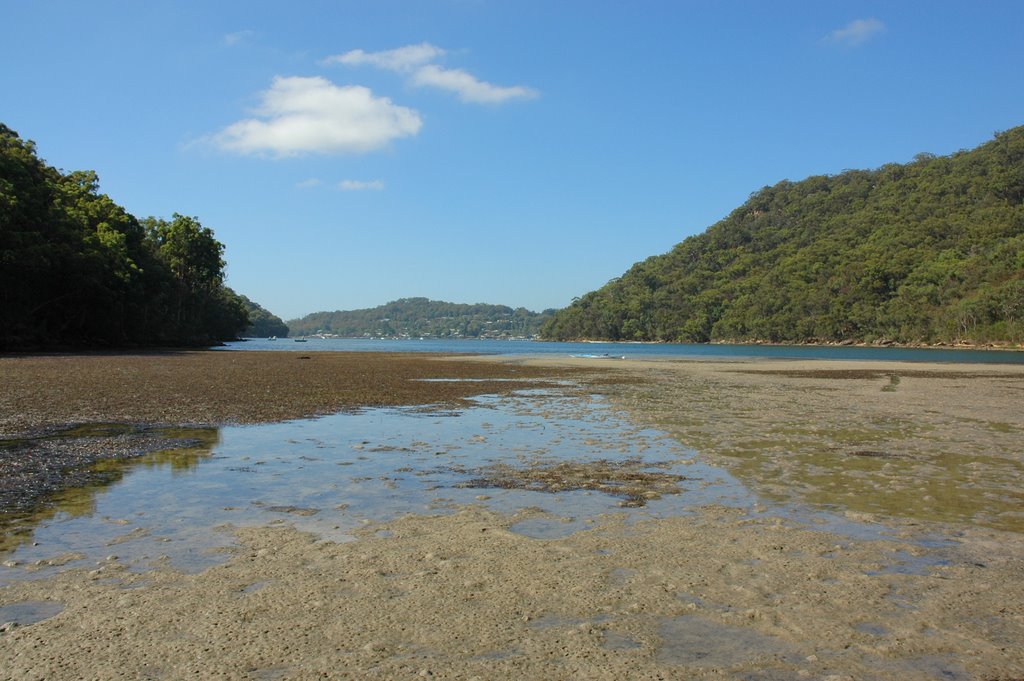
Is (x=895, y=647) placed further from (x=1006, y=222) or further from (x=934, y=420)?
(x=1006, y=222)

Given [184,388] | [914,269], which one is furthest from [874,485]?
[914,269]

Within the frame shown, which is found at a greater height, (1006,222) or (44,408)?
(1006,222)

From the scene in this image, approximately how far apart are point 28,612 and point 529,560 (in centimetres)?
392

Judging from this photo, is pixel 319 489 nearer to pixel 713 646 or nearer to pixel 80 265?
pixel 713 646

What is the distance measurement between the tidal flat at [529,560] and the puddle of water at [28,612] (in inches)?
0.9

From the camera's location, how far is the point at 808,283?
183 metres

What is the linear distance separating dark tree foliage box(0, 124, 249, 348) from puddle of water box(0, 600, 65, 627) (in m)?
60.5

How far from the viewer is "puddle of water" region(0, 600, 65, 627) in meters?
4.84

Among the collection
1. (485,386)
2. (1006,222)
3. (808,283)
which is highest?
(1006,222)

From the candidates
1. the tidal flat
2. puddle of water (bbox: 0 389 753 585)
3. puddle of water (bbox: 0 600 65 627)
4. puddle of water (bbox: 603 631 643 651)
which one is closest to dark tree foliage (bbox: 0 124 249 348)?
the tidal flat

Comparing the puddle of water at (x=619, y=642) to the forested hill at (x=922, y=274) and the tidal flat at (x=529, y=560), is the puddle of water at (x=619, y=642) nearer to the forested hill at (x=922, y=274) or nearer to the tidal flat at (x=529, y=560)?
the tidal flat at (x=529, y=560)

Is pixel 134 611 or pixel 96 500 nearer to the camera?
pixel 134 611

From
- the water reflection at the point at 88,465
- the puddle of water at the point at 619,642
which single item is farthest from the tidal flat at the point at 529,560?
the water reflection at the point at 88,465

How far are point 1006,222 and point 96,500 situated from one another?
18638cm
